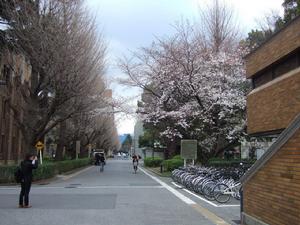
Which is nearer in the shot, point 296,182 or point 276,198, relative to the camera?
point 296,182

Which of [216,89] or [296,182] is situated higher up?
[216,89]

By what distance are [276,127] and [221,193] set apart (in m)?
2.94

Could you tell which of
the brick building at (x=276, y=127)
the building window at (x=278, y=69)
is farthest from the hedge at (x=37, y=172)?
the building window at (x=278, y=69)

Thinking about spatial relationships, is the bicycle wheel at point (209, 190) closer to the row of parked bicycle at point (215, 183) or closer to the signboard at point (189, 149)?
the row of parked bicycle at point (215, 183)

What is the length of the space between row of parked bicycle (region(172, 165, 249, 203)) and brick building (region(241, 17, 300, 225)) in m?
1.96

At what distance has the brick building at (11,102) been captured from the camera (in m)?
31.1

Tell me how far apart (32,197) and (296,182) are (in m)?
12.2

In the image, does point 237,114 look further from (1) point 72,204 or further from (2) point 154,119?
(1) point 72,204

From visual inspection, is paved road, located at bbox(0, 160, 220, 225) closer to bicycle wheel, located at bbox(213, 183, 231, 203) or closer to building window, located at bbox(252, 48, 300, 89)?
bicycle wheel, located at bbox(213, 183, 231, 203)

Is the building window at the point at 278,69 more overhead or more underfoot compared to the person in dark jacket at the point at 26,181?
more overhead

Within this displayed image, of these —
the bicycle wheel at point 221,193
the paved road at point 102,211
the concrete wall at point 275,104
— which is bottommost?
the paved road at point 102,211

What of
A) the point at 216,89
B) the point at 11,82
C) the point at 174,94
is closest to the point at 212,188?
the point at 216,89

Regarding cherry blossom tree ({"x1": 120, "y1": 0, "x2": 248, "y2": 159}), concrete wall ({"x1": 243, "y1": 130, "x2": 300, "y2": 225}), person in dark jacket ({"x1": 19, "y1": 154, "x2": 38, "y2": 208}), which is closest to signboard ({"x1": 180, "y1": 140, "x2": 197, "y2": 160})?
cherry blossom tree ({"x1": 120, "y1": 0, "x2": 248, "y2": 159})

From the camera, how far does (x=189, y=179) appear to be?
21.0m
